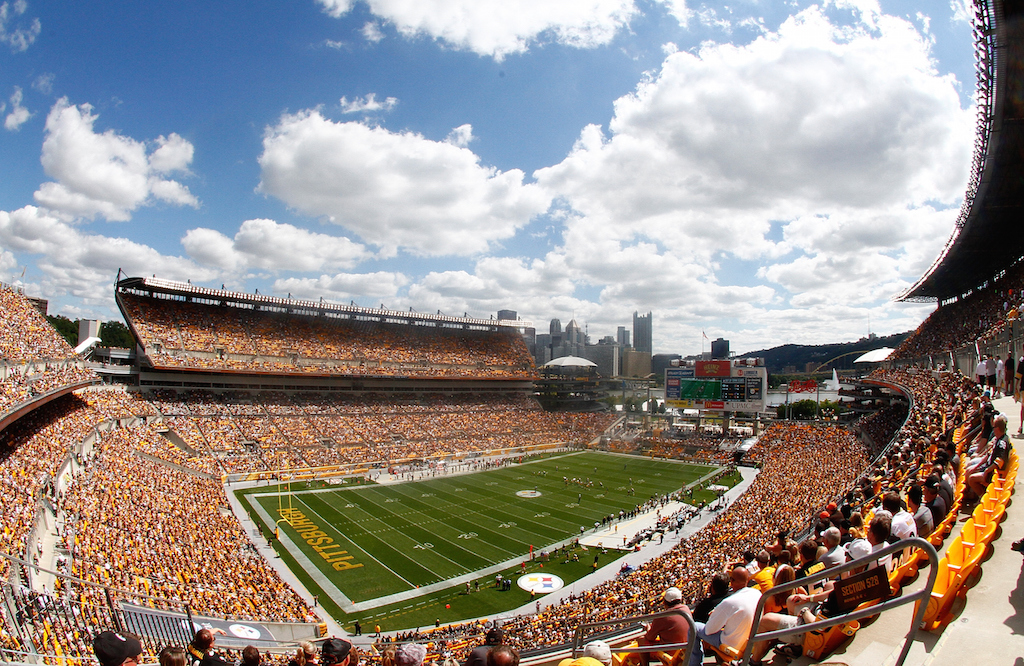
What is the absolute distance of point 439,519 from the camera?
31.2m

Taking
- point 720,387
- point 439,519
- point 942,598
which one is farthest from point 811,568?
point 720,387

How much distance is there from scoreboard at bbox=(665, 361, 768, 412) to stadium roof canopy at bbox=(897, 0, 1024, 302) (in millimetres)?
17121

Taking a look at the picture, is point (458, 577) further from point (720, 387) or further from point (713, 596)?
point (720, 387)

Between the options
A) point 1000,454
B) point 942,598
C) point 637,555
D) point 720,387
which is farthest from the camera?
point 720,387

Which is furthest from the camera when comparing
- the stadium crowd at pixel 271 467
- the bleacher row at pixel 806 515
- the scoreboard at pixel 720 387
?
the scoreboard at pixel 720 387

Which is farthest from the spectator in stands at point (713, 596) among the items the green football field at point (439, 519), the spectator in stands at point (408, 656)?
the green football field at point (439, 519)

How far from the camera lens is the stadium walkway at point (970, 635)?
14.6 feet

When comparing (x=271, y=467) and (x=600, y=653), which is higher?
(x=600, y=653)

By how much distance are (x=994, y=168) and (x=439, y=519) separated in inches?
1348

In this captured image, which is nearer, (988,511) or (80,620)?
(988,511)

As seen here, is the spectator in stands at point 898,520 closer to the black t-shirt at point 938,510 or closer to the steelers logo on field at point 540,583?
the black t-shirt at point 938,510

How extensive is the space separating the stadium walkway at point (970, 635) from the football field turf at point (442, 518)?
19.4 metres

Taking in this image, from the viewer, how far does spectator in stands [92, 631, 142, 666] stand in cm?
409

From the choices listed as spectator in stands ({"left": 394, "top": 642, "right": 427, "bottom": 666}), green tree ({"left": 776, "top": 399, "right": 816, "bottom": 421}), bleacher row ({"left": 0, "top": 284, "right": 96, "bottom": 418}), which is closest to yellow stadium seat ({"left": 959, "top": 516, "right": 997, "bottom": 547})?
spectator in stands ({"left": 394, "top": 642, "right": 427, "bottom": 666})
